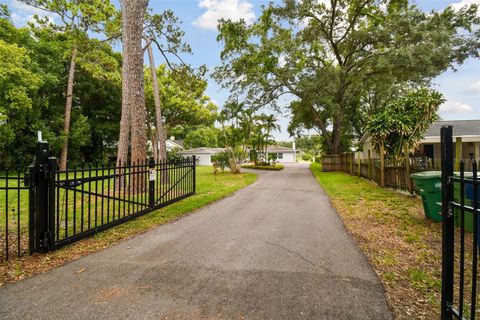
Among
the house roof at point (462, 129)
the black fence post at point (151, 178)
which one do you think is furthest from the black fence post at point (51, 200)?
the house roof at point (462, 129)

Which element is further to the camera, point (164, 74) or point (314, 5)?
point (164, 74)

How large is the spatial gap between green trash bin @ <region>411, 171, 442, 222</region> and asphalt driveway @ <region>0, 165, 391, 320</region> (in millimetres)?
2190

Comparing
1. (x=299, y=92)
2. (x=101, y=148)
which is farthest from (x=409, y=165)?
(x=101, y=148)

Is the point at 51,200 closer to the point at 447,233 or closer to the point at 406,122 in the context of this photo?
the point at 447,233

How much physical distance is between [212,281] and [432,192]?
5.09 metres

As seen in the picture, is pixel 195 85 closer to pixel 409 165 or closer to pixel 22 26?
pixel 409 165

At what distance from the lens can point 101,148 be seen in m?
29.3

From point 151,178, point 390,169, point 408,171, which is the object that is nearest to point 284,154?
point 390,169

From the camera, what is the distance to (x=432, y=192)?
528 centimetres

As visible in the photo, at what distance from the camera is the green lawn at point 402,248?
2.59m

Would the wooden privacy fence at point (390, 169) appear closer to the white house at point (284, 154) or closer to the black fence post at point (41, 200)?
the black fence post at point (41, 200)

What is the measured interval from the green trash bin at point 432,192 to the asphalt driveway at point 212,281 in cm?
219

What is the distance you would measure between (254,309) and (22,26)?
26881 mm

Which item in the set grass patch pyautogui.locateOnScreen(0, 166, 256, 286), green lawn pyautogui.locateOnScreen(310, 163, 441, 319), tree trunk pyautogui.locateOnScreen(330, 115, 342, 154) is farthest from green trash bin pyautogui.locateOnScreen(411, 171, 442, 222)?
tree trunk pyautogui.locateOnScreen(330, 115, 342, 154)
